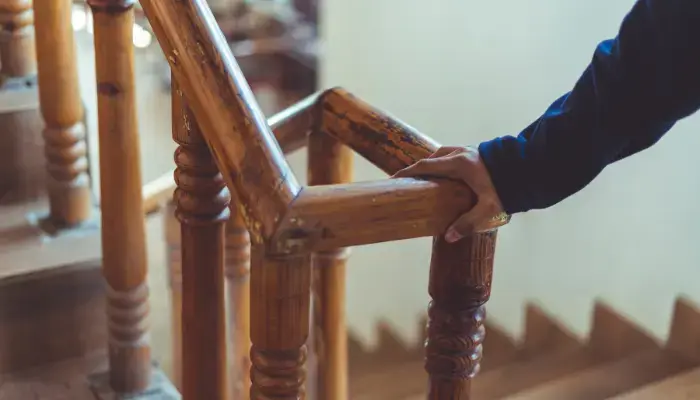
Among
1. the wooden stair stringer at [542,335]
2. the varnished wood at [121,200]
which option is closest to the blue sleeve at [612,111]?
the varnished wood at [121,200]

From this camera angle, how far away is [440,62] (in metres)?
2.98

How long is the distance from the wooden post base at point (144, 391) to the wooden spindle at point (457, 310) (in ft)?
1.62

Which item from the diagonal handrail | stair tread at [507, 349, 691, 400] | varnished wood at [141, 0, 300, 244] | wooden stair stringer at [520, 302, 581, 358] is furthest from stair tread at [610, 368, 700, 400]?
varnished wood at [141, 0, 300, 244]

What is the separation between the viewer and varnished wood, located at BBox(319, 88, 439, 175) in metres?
1.00

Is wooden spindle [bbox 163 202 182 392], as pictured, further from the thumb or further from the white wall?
the white wall

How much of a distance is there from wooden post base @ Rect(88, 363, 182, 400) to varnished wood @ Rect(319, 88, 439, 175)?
48 cm

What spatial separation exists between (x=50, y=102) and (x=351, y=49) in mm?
2105

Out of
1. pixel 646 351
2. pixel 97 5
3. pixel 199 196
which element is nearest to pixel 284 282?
pixel 199 196

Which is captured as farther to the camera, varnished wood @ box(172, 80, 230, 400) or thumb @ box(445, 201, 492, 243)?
varnished wood @ box(172, 80, 230, 400)

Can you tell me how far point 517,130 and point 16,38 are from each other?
5.64 feet

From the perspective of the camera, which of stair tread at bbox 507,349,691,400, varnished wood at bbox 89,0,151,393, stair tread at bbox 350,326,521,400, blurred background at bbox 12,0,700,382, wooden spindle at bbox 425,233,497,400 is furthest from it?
stair tread at bbox 350,326,521,400

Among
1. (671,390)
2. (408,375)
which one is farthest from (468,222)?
(408,375)

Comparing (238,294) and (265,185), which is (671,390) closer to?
(238,294)

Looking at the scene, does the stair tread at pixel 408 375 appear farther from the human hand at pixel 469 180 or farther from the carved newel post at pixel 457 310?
the human hand at pixel 469 180
